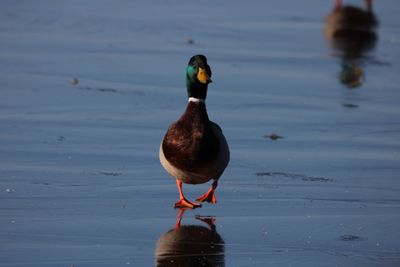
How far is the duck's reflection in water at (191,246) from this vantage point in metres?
5.83

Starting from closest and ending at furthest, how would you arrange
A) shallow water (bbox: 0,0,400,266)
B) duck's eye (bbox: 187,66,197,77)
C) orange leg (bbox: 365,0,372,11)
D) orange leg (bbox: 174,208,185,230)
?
shallow water (bbox: 0,0,400,266), orange leg (bbox: 174,208,185,230), duck's eye (bbox: 187,66,197,77), orange leg (bbox: 365,0,372,11)

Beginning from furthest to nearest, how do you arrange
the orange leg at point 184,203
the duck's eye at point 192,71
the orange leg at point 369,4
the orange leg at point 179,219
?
the orange leg at point 369,4 → the duck's eye at point 192,71 → the orange leg at point 184,203 → the orange leg at point 179,219

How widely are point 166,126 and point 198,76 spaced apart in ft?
7.23

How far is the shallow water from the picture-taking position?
6.24 metres

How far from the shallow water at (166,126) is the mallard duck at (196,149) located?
0.18m

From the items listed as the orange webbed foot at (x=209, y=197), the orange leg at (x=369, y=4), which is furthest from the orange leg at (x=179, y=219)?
the orange leg at (x=369, y=4)

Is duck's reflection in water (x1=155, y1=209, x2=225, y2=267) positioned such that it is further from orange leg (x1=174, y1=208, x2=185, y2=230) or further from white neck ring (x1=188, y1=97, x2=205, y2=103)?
white neck ring (x1=188, y1=97, x2=205, y2=103)

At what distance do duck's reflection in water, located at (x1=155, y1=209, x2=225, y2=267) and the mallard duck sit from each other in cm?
44

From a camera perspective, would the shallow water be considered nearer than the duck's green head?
Yes

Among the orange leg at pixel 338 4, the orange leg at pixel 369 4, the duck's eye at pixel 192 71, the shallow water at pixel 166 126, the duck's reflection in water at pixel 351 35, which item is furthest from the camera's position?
the orange leg at pixel 369 4

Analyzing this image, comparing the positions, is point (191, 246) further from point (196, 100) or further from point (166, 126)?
point (166, 126)

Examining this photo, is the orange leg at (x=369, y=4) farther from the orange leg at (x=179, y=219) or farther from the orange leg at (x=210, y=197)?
the orange leg at (x=179, y=219)

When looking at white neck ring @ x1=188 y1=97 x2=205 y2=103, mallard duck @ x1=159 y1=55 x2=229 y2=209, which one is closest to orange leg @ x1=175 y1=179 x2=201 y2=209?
mallard duck @ x1=159 y1=55 x2=229 y2=209

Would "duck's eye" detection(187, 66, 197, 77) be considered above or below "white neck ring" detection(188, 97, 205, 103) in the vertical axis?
above
